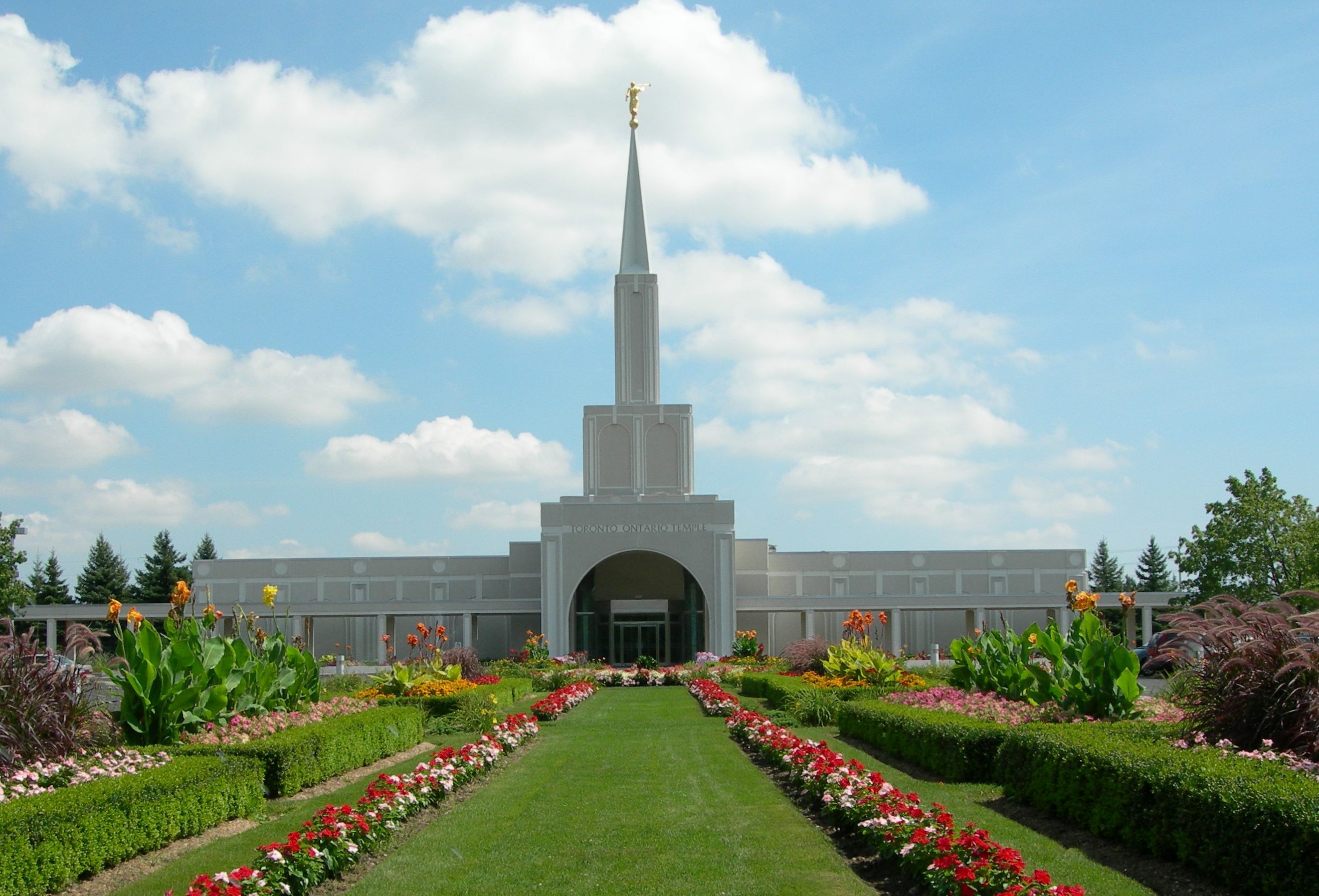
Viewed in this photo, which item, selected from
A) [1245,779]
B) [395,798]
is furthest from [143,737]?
[1245,779]

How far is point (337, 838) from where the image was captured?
7113 millimetres

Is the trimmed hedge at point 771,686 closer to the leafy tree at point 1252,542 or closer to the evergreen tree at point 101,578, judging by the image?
the leafy tree at point 1252,542

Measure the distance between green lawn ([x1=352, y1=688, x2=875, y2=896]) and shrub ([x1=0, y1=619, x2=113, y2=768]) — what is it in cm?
305

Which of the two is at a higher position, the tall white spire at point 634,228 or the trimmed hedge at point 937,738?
the tall white spire at point 634,228

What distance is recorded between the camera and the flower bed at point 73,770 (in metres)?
8.12

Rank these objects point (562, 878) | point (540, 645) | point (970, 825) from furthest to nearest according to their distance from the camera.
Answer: point (540, 645)
point (562, 878)
point (970, 825)

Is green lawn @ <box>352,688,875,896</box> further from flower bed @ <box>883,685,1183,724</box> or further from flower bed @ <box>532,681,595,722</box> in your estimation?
flower bed @ <box>532,681,595,722</box>

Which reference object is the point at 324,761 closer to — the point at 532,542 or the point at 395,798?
the point at 395,798

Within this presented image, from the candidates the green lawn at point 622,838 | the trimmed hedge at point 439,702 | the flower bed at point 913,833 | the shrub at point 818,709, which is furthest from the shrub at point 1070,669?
the trimmed hedge at point 439,702

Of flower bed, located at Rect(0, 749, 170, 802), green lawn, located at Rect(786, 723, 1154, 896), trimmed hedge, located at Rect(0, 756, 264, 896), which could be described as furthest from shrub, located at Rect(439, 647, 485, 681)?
trimmed hedge, located at Rect(0, 756, 264, 896)

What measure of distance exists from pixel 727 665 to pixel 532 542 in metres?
13.6

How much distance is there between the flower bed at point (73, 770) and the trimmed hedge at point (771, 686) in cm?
1157

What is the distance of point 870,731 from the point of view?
14055 mm

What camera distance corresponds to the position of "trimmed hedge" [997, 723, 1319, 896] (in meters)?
6.24
